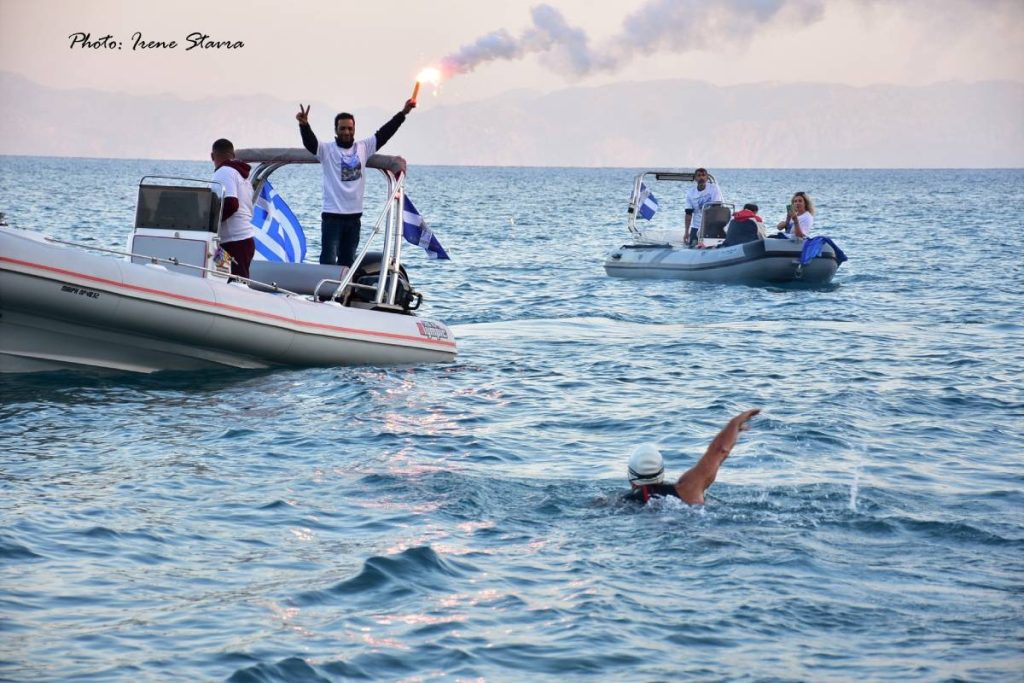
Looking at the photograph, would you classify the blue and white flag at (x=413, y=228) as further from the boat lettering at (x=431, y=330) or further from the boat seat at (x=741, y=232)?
the boat seat at (x=741, y=232)

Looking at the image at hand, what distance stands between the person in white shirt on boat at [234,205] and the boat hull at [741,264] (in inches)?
502

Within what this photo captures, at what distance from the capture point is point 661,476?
28.2 feet

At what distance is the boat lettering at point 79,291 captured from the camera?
39.5ft

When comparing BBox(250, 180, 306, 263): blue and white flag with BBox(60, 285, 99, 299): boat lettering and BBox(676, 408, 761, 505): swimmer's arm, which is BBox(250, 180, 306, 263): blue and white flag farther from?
→ BBox(676, 408, 761, 505): swimmer's arm

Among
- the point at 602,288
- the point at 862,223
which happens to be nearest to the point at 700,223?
the point at 602,288

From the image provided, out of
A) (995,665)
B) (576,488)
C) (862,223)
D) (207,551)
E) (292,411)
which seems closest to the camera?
(995,665)

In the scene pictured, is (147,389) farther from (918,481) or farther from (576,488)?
(918,481)

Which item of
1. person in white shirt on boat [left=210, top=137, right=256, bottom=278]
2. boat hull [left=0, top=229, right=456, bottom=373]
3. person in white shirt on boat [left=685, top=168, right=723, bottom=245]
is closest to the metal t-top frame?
boat hull [left=0, top=229, right=456, bottom=373]

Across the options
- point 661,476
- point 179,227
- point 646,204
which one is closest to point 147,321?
point 179,227

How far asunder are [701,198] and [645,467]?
1760cm

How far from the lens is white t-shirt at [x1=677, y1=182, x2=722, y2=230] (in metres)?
25.2

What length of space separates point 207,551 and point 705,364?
9.22 metres

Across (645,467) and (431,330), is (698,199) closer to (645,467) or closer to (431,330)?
(431,330)

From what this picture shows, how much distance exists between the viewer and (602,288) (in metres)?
25.4
